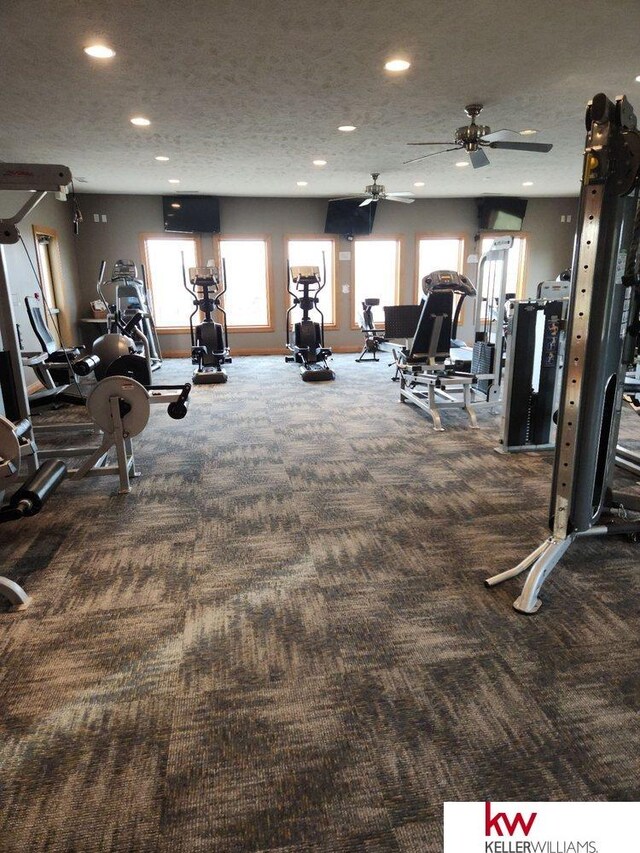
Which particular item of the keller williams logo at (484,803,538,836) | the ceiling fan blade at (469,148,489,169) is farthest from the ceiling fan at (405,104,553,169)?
the keller williams logo at (484,803,538,836)

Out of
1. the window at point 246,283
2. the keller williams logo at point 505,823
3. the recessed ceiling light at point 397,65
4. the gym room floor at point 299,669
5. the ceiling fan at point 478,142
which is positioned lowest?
the gym room floor at point 299,669

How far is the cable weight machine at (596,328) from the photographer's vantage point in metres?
1.86

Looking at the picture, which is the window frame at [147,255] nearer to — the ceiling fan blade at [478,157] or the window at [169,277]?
the window at [169,277]

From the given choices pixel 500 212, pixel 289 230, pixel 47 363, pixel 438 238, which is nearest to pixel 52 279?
pixel 47 363

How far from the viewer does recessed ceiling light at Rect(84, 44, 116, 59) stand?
3.20 meters

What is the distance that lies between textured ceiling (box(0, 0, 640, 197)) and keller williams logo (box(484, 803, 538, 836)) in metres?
3.44

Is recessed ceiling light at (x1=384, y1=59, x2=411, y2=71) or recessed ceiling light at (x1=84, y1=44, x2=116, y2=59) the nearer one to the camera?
recessed ceiling light at (x1=84, y1=44, x2=116, y2=59)

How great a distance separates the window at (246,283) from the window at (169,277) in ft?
2.07

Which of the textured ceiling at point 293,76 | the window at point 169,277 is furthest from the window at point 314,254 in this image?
the textured ceiling at point 293,76

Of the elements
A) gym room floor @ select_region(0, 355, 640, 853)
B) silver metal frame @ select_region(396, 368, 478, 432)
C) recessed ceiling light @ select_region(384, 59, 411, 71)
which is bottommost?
gym room floor @ select_region(0, 355, 640, 853)

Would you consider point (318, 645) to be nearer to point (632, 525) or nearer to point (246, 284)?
point (632, 525)

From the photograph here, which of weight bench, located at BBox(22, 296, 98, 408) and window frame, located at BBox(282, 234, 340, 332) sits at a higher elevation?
window frame, located at BBox(282, 234, 340, 332)

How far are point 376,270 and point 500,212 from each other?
7.88 feet

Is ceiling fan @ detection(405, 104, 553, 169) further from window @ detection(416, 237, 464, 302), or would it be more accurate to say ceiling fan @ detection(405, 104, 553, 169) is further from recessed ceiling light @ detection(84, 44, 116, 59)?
window @ detection(416, 237, 464, 302)
